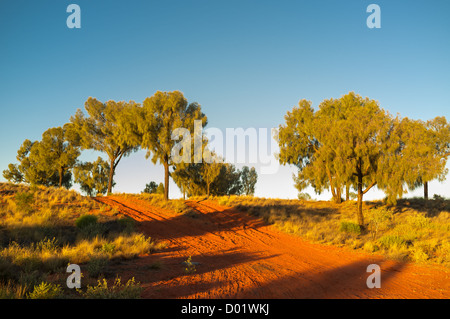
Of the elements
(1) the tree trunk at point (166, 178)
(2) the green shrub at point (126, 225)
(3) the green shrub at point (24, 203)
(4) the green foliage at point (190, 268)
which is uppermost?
(1) the tree trunk at point (166, 178)

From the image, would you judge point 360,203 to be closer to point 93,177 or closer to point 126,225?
point 126,225

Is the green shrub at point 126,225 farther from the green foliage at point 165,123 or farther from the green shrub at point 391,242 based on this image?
the green shrub at point 391,242

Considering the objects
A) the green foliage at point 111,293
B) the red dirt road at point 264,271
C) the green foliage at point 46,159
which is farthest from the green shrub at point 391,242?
the green foliage at point 46,159

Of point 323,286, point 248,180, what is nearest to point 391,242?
point 323,286

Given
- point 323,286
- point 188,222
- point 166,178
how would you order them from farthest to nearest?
point 166,178
point 188,222
point 323,286

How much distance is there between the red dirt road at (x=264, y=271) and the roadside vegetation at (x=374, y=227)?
133 centimetres

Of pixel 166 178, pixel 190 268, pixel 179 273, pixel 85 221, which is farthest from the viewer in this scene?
pixel 166 178

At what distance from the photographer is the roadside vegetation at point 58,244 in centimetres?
600

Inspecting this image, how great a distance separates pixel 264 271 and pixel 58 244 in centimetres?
872

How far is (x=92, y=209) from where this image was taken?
1794cm

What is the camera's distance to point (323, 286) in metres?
7.35
